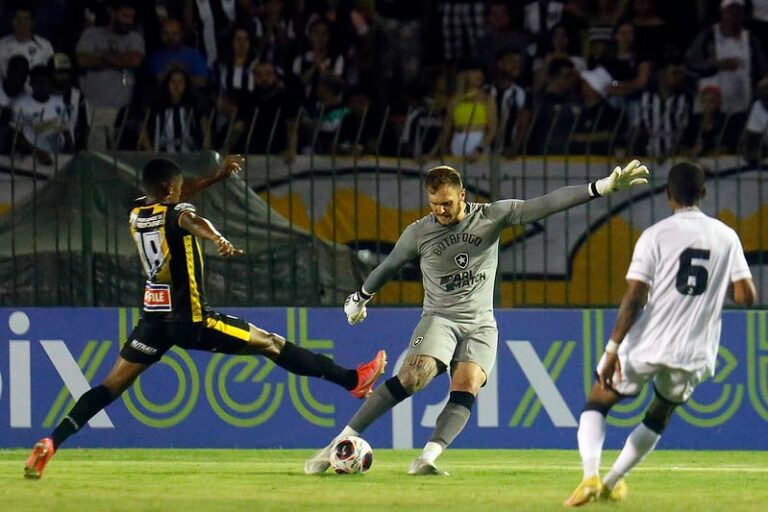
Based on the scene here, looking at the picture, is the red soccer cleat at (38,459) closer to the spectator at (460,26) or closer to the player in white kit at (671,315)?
the player in white kit at (671,315)

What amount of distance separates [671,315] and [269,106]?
7.33 m

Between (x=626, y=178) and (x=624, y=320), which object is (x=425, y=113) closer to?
(x=626, y=178)

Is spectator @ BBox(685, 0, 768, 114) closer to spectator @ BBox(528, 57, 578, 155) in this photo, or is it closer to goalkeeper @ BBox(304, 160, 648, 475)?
spectator @ BBox(528, 57, 578, 155)

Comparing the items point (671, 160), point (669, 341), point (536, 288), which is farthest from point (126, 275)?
point (669, 341)

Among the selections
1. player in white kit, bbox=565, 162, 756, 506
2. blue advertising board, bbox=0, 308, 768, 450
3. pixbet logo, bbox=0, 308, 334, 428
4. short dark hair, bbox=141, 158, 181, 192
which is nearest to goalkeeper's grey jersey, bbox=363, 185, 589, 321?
short dark hair, bbox=141, 158, 181, 192

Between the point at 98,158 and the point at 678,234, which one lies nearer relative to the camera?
the point at 678,234

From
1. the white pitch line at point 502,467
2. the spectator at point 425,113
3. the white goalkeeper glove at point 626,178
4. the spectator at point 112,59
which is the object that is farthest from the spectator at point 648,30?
the white goalkeeper glove at point 626,178

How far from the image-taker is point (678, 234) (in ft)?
27.2

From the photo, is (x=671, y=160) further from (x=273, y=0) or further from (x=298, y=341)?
(x=273, y=0)

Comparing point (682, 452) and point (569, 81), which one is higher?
point (569, 81)

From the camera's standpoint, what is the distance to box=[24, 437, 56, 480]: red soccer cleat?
9.98 metres

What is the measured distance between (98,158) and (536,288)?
350 cm


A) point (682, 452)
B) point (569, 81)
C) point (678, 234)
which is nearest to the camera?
point (678, 234)

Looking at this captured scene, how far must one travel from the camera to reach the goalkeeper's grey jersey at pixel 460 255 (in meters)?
10.3
